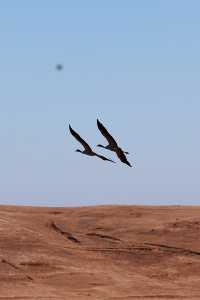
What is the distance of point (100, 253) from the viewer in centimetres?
2973

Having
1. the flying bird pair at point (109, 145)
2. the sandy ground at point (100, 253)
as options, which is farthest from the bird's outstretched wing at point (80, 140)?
the sandy ground at point (100, 253)

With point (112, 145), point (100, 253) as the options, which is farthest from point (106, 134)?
point (100, 253)

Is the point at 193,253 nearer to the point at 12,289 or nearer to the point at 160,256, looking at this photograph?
the point at 160,256

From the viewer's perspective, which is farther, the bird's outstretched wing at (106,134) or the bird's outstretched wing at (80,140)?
the bird's outstretched wing at (80,140)

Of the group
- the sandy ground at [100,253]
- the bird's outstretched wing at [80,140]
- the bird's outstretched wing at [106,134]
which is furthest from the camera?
the sandy ground at [100,253]

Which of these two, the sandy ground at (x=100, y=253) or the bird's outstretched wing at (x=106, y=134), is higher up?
the bird's outstretched wing at (x=106, y=134)

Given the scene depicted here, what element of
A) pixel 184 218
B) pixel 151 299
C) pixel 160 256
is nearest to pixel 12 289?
pixel 151 299

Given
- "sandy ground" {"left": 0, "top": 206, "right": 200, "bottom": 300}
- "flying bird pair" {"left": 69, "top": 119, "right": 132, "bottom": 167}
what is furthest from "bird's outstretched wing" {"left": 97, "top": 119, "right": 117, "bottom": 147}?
"sandy ground" {"left": 0, "top": 206, "right": 200, "bottom": 300}

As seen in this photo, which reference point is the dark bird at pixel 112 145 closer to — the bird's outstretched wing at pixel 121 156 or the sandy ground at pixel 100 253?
the bird's outstretched wing at pixel 121 156

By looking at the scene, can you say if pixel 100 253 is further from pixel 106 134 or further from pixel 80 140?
pixel 106 134

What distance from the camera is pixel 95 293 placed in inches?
976

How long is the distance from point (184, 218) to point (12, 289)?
10.9m

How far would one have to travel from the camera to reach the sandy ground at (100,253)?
25.4m

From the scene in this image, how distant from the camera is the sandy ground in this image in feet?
83.4
